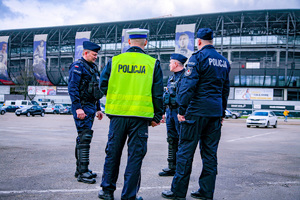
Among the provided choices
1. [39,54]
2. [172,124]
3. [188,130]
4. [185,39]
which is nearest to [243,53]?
[185,39]

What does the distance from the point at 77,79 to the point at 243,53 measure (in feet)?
197

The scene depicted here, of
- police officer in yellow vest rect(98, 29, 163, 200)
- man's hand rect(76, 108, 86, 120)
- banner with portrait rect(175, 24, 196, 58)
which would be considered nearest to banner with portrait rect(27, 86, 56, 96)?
banner with portrait rect(175, 24, 196, 58)

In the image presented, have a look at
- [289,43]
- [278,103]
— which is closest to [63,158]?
[278,103]

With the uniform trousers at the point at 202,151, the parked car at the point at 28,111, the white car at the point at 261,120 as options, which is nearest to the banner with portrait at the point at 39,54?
the parked car at the point at 28,111

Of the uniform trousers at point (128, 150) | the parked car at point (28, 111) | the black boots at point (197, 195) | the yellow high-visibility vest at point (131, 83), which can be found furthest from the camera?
the parked car at point (28, 111)

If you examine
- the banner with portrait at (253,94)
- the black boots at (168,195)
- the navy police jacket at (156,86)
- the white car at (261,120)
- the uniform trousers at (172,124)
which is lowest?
the white car at (261,120)

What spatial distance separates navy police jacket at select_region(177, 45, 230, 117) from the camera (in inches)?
148

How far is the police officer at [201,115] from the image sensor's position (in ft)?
12.2

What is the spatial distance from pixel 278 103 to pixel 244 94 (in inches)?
255

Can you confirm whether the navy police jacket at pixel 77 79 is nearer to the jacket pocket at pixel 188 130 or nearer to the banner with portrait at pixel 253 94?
the jacket pocket at pixel 188 130

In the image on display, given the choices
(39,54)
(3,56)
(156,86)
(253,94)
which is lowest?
(156,86)

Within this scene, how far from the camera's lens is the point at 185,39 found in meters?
46.5

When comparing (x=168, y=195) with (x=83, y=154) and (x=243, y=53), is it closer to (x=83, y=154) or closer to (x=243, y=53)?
(x=83, y=154)

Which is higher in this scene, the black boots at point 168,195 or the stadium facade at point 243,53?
the stadium facade at point 243,53
